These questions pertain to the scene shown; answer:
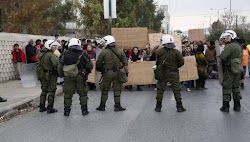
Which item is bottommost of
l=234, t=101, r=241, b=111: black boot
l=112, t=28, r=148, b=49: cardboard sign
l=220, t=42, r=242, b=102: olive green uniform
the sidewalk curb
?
the sidewalk curb

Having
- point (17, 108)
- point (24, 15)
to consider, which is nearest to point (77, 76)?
point (17, 108)

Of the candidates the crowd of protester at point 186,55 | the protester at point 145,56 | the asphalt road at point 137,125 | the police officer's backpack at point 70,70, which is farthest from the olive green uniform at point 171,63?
the protester at point 145,56

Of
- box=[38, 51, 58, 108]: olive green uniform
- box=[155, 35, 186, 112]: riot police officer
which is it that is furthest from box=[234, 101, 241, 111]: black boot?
box=[38, 51, 58, 108]: olive green uniform

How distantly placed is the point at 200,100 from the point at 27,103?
4.61m

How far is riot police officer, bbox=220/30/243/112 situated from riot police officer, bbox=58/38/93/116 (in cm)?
298

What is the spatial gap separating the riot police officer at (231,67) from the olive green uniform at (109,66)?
2.26 meters

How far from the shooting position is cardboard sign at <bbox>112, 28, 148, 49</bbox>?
56.4ft

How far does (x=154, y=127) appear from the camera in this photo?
7.60 meters

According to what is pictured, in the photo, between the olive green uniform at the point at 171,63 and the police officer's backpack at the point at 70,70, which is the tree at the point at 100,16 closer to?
the olive green uniform at the point at 171,63

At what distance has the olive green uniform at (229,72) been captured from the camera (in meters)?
8.84

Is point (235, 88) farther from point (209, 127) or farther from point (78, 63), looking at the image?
point (78, 63)

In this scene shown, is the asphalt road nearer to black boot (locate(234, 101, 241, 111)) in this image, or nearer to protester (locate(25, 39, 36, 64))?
black boot (locate(234, 101, 241, 111))

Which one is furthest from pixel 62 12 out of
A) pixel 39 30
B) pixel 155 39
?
pixel 155 39

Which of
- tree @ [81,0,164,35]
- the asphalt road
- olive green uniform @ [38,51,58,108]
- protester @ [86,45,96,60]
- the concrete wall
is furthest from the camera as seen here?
tree @ [81,0,164,35]
